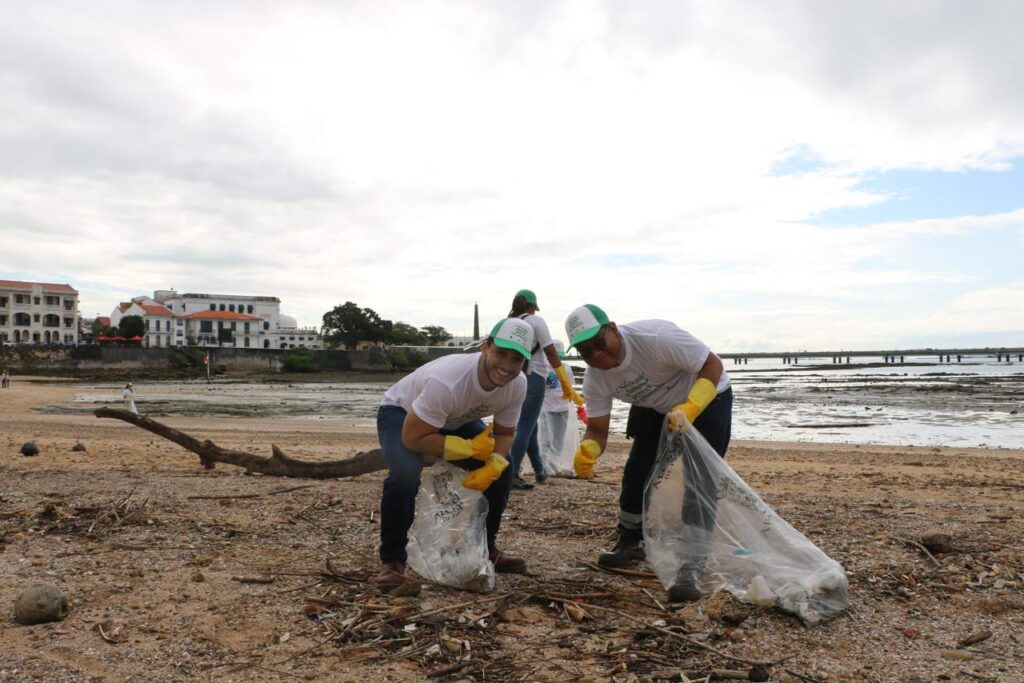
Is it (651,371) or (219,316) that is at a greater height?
(219,316)

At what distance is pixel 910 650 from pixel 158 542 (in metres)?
3.73

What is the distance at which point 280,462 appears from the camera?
658 cm

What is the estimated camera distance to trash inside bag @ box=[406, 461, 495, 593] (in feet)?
12.1

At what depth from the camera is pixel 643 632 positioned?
3119 millimetres

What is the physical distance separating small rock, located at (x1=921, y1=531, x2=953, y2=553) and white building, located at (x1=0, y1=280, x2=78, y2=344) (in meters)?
86.1

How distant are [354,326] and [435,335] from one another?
21307 mm

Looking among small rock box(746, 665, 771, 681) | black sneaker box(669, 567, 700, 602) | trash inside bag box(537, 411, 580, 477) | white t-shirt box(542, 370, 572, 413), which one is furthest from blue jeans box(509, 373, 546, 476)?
small rock box(746, 665, 771, 681)

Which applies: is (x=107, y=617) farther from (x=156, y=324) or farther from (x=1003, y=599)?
(x=156, y=324)

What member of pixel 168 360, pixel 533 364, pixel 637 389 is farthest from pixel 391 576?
pixel 168 360

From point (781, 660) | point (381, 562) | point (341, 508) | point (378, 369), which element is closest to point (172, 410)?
point (341, 508)

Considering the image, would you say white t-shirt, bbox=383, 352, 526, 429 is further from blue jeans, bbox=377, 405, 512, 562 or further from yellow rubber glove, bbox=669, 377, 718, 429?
yellow rubber glove, bbox=669, 377, 718, 429

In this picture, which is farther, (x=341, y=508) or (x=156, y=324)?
(x=156, y=324)

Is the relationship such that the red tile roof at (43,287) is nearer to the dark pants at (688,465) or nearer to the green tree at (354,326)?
the green tree at (354,326)

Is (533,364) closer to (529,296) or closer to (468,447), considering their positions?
(529,296)
